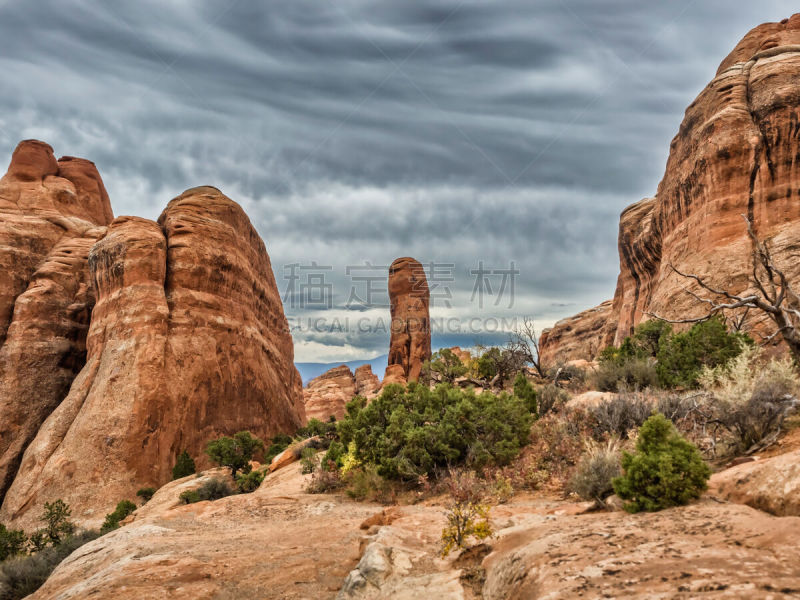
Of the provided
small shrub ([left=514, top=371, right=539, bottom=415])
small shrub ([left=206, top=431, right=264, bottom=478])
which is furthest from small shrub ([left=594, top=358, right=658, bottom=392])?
small shrub ([left=206, top=431, right=264, bottom=478])

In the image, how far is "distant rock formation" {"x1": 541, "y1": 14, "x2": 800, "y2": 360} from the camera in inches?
837

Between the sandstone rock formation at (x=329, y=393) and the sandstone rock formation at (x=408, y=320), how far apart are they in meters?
8.88

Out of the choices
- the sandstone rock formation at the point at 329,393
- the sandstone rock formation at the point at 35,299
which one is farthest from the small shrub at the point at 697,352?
the sandstone rock formation at the point at 329,393

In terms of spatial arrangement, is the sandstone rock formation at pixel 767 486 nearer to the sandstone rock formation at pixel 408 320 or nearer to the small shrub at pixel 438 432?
the small shrub at pixel 438 432

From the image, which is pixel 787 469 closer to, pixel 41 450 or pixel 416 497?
pixel 416 497

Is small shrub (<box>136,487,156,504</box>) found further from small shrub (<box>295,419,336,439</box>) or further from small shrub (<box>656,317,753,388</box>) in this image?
small shrub (<box>656,317,753,388</box>)

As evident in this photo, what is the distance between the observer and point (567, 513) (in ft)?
18.2

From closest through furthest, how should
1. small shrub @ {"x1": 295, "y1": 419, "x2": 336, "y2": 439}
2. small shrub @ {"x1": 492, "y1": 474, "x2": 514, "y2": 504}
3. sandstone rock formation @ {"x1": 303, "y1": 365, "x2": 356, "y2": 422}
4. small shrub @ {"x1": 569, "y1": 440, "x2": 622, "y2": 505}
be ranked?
1. small shrub @ {"x1": 569, "y1": 440, "x2": 622, "y2": 505}
2. small shrub @ {"x1": 492, "y1": 474, "x2": 514, "y2": 504}
3. small shrub @ {"x1": 295, "y1": 419, "x2": 336, "y2": 439}
4. sandstone rock formation @ {"x1": 303, "y1": 365, "x2": 356, "y2": 422}

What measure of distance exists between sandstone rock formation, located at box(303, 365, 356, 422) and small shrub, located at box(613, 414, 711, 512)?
54237 mm

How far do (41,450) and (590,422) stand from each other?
25961mm

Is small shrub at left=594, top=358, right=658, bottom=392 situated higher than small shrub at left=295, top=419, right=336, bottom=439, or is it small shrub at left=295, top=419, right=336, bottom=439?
small shrub at left=594, top=358, right=658, bottom=392

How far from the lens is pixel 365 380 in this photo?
78.8 metres

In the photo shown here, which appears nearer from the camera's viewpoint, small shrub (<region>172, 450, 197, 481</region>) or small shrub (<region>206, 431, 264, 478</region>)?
Result: small shrub (<region>206, 431, 264, 478</region>)

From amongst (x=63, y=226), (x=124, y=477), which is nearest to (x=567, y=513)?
(x=124, y=477)
